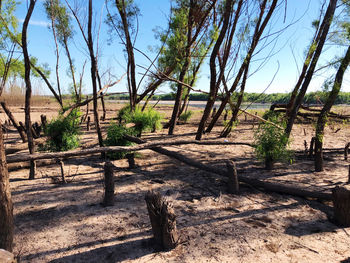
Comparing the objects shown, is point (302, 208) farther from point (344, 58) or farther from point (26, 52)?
point (26, 52)

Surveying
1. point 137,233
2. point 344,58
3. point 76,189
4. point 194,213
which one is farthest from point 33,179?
point 344,58

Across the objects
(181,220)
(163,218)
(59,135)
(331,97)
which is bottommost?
(181,220)

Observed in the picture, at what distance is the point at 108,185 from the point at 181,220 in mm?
1321

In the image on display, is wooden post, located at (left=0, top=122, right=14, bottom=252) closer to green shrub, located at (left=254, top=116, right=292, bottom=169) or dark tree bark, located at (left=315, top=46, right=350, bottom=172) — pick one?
green shrub, located at (left=254, top=116, right=292, bottom=169)

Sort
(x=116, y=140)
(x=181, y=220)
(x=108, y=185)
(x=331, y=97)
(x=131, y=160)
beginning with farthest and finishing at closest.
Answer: (x=116, y=140) < (x=131, y=160) < (x=331, y=97) < (x=108, y=185) < (x=181, y=220)

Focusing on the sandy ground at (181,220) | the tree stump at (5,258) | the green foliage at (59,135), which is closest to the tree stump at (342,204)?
the sandy ground at (181,220)

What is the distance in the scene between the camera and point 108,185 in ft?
11.8

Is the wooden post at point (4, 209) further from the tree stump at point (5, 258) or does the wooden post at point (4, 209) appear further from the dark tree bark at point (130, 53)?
the dark tree bark at point (130, 53)

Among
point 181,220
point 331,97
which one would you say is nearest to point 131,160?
point 181,220

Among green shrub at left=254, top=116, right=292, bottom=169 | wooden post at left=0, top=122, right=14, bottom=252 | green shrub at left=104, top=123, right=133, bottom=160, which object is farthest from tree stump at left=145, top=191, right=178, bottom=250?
green shrub at left=104, top=123, right=133, bottom=160

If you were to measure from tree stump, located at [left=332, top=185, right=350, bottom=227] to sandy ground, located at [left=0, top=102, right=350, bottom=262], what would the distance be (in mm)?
170

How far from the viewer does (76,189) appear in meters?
4.29

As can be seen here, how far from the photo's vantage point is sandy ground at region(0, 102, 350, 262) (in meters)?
2.57

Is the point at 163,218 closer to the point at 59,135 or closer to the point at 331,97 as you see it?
the point at 331,97
